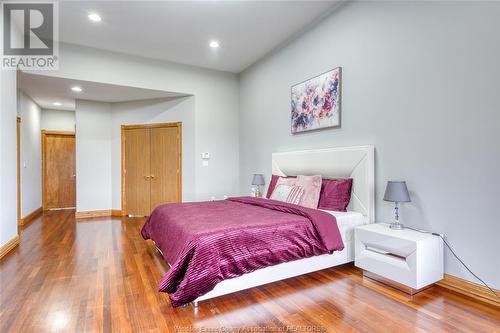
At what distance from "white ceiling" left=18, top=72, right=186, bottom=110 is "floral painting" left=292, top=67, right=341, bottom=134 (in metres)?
2.48

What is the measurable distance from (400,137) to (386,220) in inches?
34.9

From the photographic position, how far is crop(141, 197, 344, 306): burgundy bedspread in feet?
6.40

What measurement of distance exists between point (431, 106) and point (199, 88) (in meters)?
4.04

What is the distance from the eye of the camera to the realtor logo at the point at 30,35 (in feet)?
10.8

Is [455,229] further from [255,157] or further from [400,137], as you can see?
[255,157]

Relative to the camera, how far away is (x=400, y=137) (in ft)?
8.82

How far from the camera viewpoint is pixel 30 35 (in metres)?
3.93

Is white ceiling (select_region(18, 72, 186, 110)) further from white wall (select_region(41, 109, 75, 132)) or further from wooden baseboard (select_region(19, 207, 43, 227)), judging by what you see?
wooden baseboard (select_region(19, 207, 43, 227))

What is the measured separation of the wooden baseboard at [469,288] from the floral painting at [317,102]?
196 cm

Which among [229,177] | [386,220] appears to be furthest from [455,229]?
[229,177]

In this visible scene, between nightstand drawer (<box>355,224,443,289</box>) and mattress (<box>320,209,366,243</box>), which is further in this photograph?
mattress (<box>320,209,366,243</box>)

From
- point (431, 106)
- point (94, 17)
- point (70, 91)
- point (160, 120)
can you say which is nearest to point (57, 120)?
point (70, 91)

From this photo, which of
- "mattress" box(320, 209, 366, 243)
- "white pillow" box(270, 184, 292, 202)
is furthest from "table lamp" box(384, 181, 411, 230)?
"white pillow" box(270, 184, 292, 202)

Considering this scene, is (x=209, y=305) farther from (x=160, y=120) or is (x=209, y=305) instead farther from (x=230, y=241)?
(x=160, y=120)
